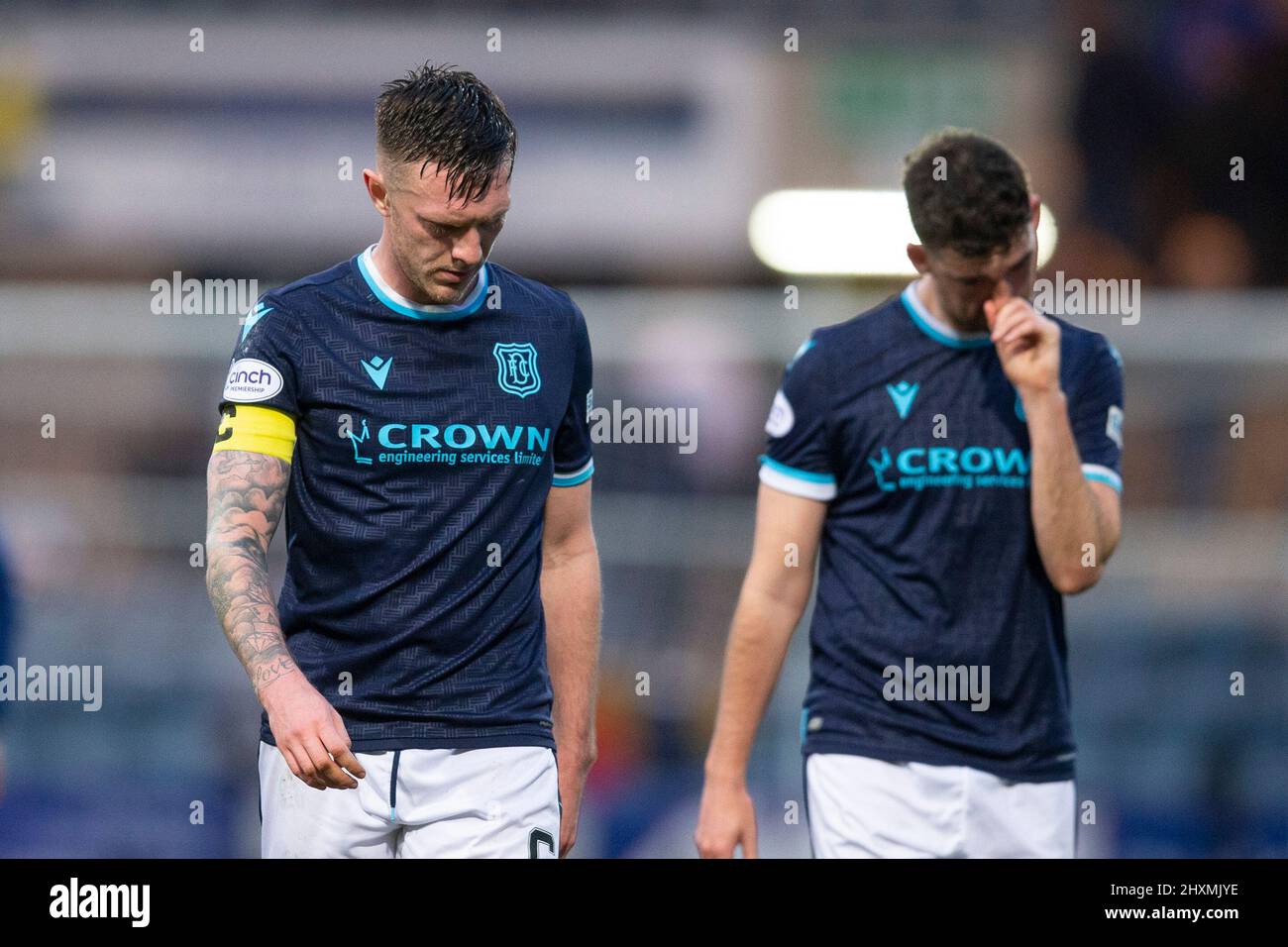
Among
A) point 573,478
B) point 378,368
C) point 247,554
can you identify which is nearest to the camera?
point 247,554

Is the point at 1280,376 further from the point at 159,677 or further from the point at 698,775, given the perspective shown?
the point at 159,677

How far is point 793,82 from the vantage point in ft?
39.6

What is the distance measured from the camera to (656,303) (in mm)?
8992

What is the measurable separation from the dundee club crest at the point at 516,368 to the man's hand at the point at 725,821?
1.07m

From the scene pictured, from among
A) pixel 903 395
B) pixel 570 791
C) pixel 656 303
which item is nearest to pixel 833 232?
pixel 656 303

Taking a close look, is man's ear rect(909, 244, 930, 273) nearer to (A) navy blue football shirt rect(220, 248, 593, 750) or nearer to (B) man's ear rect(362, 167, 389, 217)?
(A) navy blue football shirt rect(220, 248, 593, 750)

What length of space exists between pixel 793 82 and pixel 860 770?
345 inches

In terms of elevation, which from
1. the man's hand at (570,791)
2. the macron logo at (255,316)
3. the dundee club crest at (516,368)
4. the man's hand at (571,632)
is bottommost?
the man's hand at (570,791)

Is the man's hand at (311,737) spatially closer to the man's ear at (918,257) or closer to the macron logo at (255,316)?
the macron logo at (255,316)

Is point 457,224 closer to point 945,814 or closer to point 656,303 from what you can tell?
point 945,814

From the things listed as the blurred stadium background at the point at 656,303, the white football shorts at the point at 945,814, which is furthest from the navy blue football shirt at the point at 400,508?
the blurred stadium background at the point at 656,303

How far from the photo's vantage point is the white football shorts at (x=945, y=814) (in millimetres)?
3951

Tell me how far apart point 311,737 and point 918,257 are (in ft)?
6.05
